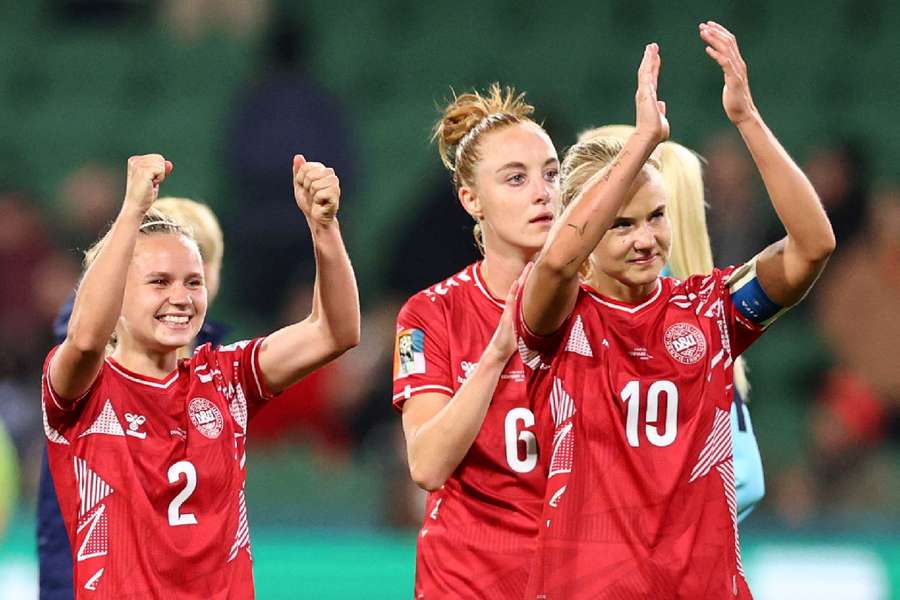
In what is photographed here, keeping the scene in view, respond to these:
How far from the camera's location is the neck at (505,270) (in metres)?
3.87

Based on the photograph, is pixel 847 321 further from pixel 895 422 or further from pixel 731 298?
pixel 731 298

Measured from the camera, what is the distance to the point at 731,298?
343cm

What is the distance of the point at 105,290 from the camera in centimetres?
340

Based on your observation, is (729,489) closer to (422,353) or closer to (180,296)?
(422,353)

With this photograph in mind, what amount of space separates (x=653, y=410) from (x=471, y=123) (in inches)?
41.4

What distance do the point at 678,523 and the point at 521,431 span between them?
492 millimetres

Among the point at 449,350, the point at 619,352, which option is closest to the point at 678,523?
the point at 619,352

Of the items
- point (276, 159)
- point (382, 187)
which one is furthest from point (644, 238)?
point (382, 187)

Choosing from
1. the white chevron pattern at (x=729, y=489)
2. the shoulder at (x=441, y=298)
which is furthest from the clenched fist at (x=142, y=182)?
the white chevron pattern at (x=729, y=489)

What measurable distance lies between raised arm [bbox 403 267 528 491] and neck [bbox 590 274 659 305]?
0.58 ft

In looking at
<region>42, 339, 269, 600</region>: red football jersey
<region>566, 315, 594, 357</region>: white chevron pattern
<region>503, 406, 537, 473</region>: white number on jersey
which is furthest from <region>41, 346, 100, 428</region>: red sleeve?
<region>566, 315, 594, 357</region>: white chevron pattern

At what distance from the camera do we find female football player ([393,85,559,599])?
140 inches

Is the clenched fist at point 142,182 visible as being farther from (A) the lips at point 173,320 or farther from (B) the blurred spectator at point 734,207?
(B) the blurred spectator at point 734,207

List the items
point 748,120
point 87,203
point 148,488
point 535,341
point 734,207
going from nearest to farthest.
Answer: point 748,120 → point 535,341 → point 148,488 → point 734,207 → point 87,203
